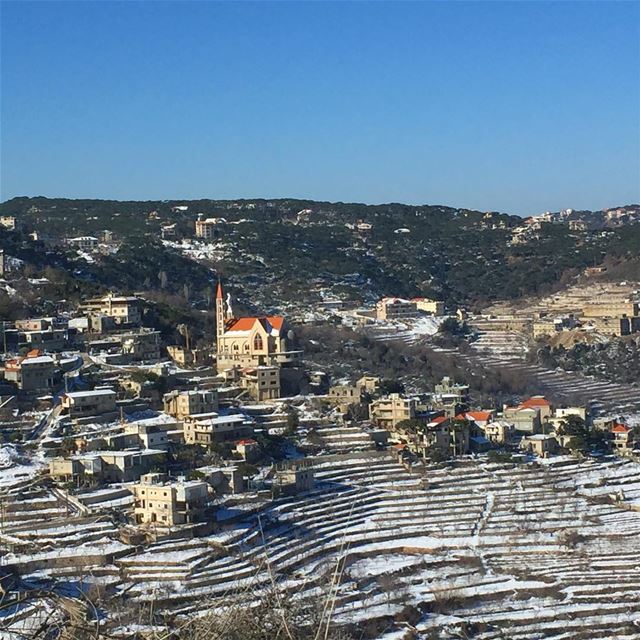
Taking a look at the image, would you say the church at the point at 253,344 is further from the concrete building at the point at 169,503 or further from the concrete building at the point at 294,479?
the concrete building at the point at 169,503

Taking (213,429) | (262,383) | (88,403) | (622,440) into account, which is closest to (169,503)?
(213,429)

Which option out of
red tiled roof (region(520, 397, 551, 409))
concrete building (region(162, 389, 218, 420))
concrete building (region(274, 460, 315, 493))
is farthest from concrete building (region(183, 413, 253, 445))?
red tiled roof (region(520, 397, 551, 409))

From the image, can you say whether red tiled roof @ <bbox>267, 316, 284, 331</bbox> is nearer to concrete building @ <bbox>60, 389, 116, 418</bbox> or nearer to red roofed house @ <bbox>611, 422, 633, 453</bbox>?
concrete building @ <bbox>60, 389, 116, 418</bbox>

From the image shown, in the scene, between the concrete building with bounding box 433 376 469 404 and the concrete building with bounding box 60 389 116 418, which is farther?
the concrete building with bounding box 433 376 469 404

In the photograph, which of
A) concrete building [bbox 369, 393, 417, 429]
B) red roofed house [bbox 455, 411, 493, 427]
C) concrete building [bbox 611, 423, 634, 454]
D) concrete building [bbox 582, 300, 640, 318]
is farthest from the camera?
concrete building [bbox 582, 300, 640, 318]

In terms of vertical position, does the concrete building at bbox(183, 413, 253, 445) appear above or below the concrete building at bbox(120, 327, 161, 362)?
below

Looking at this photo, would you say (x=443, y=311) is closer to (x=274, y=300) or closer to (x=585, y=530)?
(x=274, y=300)

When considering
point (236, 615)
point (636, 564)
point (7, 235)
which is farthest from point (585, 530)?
point (7, 235)

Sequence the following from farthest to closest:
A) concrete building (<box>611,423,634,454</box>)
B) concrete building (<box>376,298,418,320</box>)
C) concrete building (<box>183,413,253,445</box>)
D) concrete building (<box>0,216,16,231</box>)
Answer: concrete building (<box>0,216,16,231</box>) → concrete building (<box>376,298,418,320</box>) → concrete building (<box>611,423,634,454</box>) → concrete building (<box>183,413,253,445</box>)
